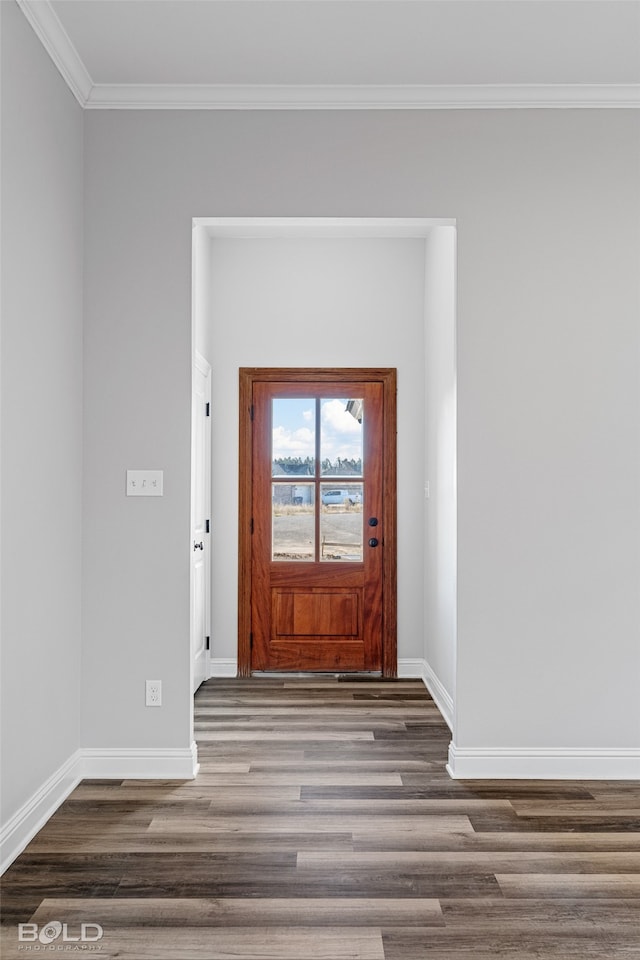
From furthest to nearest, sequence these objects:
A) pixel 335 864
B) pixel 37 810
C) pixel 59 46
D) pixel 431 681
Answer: pixel 431 681, pixel 59 46, pixel 37 810, pixel 335 864

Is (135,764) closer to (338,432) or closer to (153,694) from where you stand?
(153,694)

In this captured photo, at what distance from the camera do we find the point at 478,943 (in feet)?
6.54

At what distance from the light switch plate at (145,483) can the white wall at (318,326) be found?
1714mm

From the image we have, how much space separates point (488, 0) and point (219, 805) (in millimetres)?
3119

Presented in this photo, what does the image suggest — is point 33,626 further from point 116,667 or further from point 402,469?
point 402,469

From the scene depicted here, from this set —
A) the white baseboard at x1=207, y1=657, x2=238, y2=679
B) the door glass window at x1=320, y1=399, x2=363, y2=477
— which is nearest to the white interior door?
the white baseboard at x1=207, y1=657, x2=238, y2=679

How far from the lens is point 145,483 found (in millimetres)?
3148

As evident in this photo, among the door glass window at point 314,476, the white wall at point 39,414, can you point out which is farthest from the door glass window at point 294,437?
the white wall at point 39,414

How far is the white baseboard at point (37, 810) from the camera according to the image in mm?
2369

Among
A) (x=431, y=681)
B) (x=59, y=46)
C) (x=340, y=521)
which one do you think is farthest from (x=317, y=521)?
(x=59, y=46)

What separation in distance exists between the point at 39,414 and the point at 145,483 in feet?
2.03

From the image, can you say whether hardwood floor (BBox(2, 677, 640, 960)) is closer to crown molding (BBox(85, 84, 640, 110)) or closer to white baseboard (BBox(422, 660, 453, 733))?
white baseboard (BBox(422, 660, 453, 733))

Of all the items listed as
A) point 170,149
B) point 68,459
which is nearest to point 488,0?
point 170,149

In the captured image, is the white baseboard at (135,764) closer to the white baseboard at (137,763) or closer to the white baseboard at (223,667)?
the white baseboard at (137,763)
